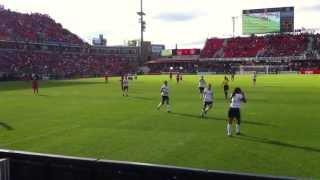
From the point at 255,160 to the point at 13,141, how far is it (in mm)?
8681

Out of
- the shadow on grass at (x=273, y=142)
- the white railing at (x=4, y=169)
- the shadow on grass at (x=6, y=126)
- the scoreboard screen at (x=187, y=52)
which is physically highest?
the scoreboard screen at (x=187, y=52)

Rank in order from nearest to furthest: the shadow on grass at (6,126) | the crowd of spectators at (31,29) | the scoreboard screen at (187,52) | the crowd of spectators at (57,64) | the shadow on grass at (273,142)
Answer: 1. the shadow on grass at (273,142)
2. the shadow on grass at (6,126)
3. the crowd of spectators at (57,64)
4. the crowd of spectators at (31,29)
5. the scoreboard screen at (187,52)

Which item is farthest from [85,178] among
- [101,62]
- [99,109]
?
[101,62]

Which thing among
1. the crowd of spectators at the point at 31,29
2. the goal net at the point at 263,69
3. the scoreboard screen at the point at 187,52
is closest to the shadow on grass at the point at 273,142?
the crowd of spectators at the point at 31,29

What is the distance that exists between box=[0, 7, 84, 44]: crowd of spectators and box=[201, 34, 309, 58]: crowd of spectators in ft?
123

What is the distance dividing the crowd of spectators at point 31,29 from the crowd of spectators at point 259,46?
123 feet

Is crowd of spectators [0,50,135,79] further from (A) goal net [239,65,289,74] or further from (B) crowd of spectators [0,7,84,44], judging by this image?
(A) goal net [239,65,289,74]

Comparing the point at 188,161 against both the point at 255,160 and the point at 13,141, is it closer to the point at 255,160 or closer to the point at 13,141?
the point at 255,160

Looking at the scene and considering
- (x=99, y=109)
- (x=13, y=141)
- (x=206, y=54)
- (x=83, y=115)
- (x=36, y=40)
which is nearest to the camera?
(x=13, y=141)

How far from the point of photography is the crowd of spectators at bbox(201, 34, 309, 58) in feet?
406

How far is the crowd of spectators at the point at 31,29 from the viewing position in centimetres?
10388

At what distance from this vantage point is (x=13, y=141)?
61.4 feet

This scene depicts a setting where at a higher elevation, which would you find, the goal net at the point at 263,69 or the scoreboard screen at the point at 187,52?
the scoreboard screen at the point at 187,52

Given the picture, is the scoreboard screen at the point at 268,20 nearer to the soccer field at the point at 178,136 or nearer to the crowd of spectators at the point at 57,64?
the crowd of spectators at the point at 57,64
